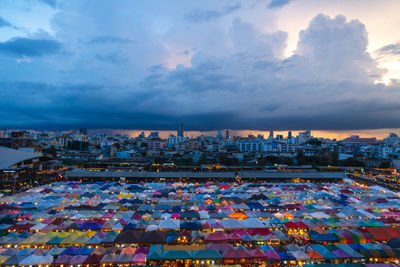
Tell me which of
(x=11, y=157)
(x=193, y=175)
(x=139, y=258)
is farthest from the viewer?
(x=193, y=175)

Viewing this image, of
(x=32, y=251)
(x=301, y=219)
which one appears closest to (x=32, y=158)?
(x=32, y=251)

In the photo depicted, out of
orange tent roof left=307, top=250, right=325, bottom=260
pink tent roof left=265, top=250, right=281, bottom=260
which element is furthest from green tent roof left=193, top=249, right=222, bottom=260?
orange tent roof left=307, top=250, right=325, bottom=260

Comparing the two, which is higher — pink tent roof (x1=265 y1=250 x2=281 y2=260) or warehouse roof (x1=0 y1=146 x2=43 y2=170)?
warehouse roof (x1=0 y1=146 x2=43 y2=170)

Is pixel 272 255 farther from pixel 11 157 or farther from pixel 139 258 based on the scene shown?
pixel 11 157

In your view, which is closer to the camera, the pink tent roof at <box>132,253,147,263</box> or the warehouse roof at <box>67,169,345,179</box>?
the pink tent roof at <box>132,253,147,263</box>

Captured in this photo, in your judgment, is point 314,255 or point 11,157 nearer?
point 314,255

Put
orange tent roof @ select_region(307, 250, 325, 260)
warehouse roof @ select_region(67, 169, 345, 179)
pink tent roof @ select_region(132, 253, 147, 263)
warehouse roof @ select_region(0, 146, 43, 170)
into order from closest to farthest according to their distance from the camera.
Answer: pink tent roof @ select_region(132, 253, 147, 263) → orange tent roof @ select_region(307, 250, 325, 260) → warehouse roof @ select_region(0, 146, 43, 170) → warehouse roof @ select_region(67, 169, 345, 179)

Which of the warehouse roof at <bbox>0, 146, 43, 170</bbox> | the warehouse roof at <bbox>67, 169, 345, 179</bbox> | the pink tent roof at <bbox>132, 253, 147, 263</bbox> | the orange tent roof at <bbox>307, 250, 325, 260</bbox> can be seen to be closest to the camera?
the pink tent roof at <bbox>132, 253, 147, 263</bbox>

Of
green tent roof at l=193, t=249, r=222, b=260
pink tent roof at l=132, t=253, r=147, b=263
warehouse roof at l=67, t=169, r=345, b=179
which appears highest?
green tent roof at l=193, t=249, r=222, b=260

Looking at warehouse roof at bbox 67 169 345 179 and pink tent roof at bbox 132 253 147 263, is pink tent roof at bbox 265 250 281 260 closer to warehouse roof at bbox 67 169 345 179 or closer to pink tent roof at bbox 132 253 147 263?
pink tent roof at bbox 132 253 147 263

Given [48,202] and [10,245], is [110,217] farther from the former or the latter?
[48,202]

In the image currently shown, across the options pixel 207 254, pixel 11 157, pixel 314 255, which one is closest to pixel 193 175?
pixel 207 254
